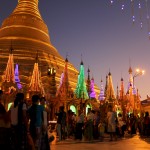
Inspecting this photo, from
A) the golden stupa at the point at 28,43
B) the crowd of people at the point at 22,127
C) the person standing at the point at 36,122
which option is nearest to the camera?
the crowd of people at the point at 22,127

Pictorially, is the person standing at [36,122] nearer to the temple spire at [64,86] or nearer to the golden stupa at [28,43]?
the temple spire at [64,86]

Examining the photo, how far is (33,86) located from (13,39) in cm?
1650

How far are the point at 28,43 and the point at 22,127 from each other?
44.0 meters

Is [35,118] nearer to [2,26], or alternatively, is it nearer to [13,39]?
[13,39]

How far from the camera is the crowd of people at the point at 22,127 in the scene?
709 cm

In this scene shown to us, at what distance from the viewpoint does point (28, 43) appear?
51.2 m

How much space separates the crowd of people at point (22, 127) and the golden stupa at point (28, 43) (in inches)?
1330

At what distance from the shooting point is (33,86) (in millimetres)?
37125

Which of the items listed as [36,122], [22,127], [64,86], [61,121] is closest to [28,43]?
[64,86]

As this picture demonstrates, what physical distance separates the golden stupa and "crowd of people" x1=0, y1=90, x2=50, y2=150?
33787 millimetres

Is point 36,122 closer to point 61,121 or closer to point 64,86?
point 61,121

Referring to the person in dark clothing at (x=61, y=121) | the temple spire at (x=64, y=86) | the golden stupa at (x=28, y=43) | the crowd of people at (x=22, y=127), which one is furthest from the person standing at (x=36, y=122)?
the golden stupa at (x=28, y=43)

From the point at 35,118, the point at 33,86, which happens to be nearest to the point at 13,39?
the point at 33,86

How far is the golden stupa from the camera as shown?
46.5 meters
